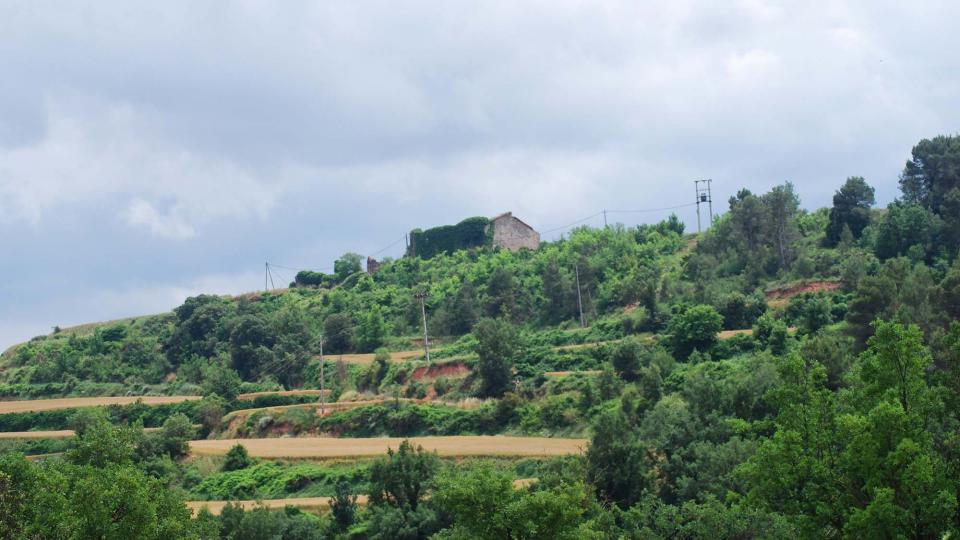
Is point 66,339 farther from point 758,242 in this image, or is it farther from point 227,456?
point 758,242

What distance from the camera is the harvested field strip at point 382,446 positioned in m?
45.3

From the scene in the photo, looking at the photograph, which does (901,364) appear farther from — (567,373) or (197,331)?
(197,331)

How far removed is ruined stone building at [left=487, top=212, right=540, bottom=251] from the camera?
309 ft

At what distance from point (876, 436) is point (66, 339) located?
276ft

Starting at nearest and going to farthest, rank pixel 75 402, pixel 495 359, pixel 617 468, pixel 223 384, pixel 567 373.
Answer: pixel 617 468, pixel 567 373, pixel 495 359, pixel 223 384, pixel 75 402

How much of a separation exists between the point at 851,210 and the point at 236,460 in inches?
1656

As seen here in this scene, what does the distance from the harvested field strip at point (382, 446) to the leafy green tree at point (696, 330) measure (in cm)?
953

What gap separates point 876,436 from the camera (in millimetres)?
20328

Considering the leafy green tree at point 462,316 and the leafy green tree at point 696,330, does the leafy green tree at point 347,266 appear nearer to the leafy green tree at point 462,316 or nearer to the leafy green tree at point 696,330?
the leafy green tree at point 462,316

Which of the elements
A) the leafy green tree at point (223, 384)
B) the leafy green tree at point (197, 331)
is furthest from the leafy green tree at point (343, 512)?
the leafy green tree at point (197, 331)

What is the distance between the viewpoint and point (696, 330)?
172 feet

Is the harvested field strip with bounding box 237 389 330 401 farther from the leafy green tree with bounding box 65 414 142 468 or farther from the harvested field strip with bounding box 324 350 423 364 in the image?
the leafy green tree with bounding box 65 414 142 468

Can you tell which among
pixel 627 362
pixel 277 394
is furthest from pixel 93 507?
pixel 277 394

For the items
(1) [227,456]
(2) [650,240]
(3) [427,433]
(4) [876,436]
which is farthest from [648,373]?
(2) [650,240]
